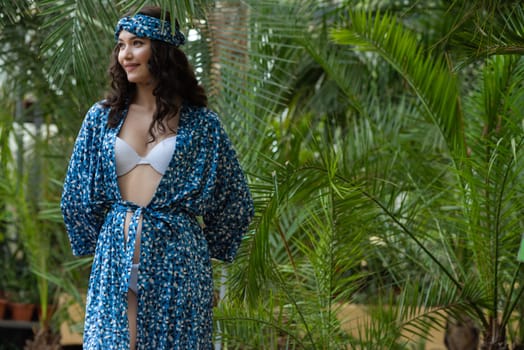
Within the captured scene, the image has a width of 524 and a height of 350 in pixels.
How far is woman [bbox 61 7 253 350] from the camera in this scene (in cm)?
303

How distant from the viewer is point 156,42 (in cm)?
314

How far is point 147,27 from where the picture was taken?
3123 mm

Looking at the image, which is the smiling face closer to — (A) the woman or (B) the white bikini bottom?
(A) the woman

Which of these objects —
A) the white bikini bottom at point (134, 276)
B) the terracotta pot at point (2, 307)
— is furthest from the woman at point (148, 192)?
the terracotta pot at point (2, 307)

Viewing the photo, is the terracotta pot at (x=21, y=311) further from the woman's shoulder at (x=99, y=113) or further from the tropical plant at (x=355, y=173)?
the woman's shoulder at (x=99, y=113)

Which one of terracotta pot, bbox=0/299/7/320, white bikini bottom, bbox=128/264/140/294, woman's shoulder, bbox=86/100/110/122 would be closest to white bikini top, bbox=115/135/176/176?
woman's shoulder, bbox=86/100/110/122

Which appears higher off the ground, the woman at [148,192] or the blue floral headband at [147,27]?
the blue floral headband at [147,27]

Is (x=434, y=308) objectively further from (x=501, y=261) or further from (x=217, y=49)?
(x=217, y=49)

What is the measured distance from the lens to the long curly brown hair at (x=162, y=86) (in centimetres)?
312

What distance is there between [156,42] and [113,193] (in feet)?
1.62

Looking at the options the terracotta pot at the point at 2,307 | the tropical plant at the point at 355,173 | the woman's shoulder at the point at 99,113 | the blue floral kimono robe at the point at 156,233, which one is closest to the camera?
the blue floral kimono robe at the point at 156,233

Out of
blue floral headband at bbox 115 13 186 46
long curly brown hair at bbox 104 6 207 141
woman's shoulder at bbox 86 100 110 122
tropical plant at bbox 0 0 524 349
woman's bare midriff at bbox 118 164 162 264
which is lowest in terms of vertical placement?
tropical plant at bbox 0 0 524 349

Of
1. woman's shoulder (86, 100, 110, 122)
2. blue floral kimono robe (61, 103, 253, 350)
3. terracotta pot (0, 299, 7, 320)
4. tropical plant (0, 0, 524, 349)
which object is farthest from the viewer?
terracotta pot (0, 299, 7, 320)

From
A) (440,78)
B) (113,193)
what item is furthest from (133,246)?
(440,78)
